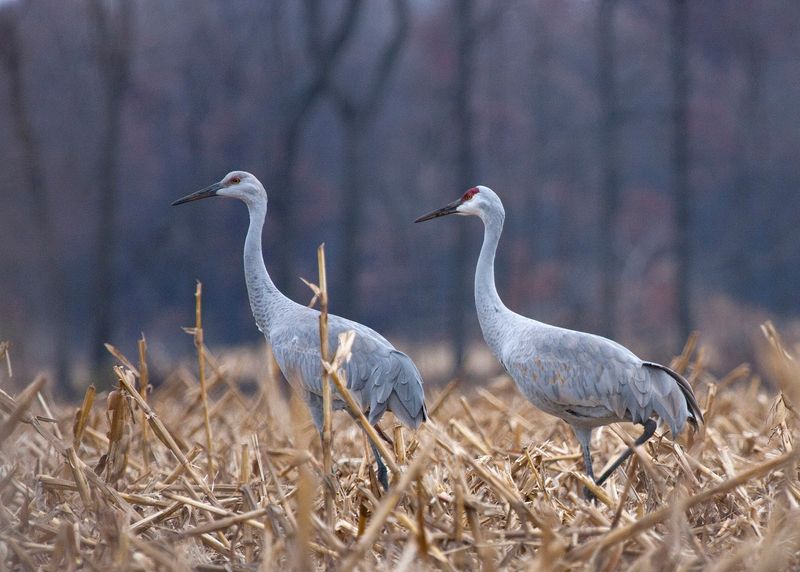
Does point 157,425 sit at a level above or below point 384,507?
below

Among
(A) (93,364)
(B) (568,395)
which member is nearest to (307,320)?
(B) (568,395)

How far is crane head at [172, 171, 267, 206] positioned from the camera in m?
4.57

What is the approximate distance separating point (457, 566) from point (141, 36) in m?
16.0

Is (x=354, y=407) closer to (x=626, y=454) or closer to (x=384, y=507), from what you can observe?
(x=384, y=507)

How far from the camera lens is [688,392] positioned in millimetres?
3754

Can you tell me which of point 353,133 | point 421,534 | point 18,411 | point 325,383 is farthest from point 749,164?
point 18,411

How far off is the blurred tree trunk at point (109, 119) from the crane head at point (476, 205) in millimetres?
7086

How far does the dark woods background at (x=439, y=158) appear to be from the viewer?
1345 cm

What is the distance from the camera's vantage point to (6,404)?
264 centimetres

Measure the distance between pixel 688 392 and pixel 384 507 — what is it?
2.10 metres

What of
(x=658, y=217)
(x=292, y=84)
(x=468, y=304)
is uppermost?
(x=292, y=84)

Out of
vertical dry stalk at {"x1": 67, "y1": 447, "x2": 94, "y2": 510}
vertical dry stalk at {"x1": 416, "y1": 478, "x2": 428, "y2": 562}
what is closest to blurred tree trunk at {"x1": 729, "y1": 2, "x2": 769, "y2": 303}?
vertical dry stalk at {"x1": 67, "y1": 447, "x2": 94, "y2": 510}

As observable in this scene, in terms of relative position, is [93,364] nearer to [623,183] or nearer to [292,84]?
[292,84]

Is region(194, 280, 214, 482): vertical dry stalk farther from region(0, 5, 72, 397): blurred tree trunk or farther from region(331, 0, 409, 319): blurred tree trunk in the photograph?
region(331, 0, 409, 319): blurred tree trunk
